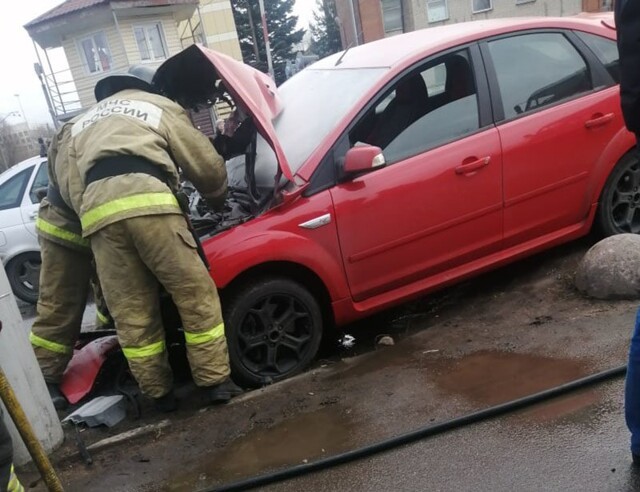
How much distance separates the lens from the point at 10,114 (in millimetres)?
31234

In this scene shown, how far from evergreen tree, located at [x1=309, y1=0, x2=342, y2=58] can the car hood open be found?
1336 inches

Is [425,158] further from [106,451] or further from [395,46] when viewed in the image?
[106,451]

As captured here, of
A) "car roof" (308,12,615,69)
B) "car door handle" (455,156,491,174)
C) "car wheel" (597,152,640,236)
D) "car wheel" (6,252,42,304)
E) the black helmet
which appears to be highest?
the black helmet

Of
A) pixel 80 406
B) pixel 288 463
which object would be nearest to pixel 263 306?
pixel 288 463

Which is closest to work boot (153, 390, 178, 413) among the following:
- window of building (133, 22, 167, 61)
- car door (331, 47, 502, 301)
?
car door (331, 47, 502, 301)

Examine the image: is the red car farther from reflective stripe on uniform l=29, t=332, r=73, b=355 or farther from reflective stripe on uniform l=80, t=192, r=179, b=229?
reflective stripe on uniform l=29, t=332, r=73, b=355

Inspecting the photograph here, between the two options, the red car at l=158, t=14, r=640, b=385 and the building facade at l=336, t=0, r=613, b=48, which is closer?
the red car at l=158, t=14, r=640, b=385

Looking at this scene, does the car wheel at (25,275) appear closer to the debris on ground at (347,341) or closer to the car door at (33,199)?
the car door at (33,199)

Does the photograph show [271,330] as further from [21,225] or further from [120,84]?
[21,225]

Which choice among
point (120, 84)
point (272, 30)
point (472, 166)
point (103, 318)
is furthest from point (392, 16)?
point (103, 318)

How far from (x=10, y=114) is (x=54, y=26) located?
313 inches

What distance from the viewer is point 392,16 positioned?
2817cm

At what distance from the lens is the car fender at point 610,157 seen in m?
3.87

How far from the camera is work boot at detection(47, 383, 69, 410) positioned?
3447mm
